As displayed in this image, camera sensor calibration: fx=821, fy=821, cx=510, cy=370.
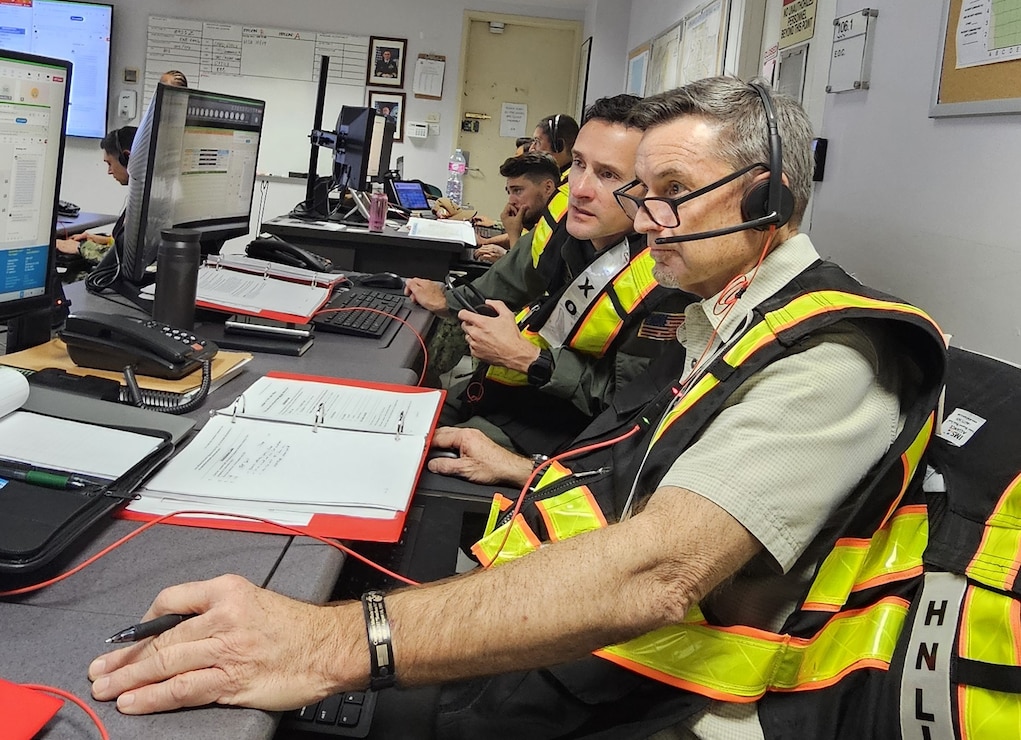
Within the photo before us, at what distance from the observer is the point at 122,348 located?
1.29 metres

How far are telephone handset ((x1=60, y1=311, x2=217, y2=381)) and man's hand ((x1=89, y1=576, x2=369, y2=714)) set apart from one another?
66cm

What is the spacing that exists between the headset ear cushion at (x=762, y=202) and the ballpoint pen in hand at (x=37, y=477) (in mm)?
841

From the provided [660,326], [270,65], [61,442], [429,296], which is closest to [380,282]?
[429,296]

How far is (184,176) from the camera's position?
6.11ft

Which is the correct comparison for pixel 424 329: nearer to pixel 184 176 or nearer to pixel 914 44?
pixel 184 176

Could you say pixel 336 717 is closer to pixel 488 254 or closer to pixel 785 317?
pixel 785 317

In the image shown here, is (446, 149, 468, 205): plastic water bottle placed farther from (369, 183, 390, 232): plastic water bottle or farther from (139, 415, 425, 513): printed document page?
(139, 415, 425, 513): printed document page

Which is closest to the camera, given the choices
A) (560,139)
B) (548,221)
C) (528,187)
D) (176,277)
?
(176,277)

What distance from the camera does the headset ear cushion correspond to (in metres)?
1.03

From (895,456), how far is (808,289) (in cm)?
23

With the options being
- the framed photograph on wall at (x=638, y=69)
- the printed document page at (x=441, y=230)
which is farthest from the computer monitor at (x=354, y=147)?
the framed photograph on wall at (x=638, y=69)

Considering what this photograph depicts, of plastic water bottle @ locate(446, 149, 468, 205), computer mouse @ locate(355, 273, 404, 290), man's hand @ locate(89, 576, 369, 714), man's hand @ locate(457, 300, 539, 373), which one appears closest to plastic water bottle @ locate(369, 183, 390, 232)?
computer mouse @ locate(355, 273, 404, 290)

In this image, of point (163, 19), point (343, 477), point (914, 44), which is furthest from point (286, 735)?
point (163, 19)

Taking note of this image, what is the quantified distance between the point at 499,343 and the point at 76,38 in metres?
6.27
